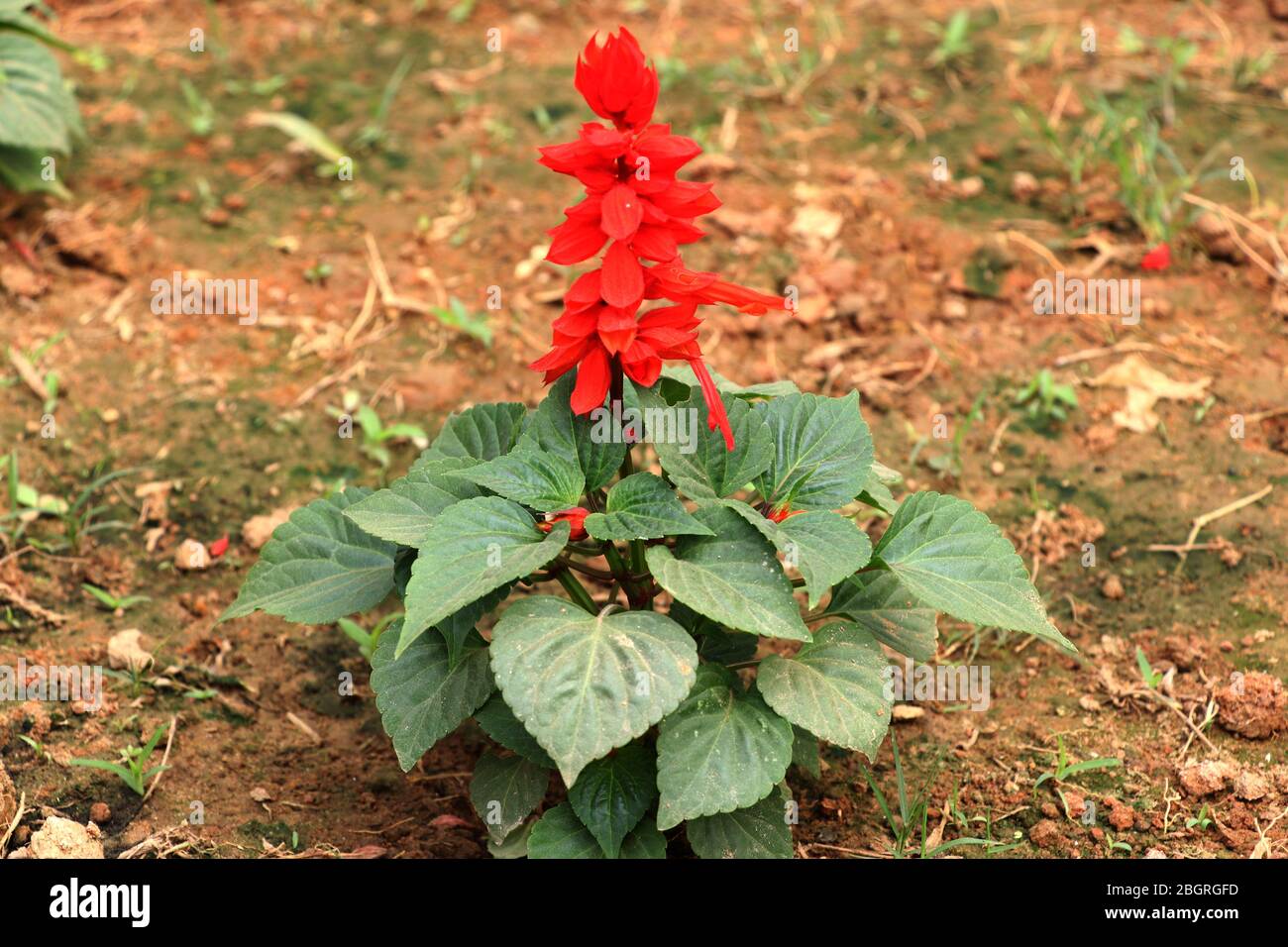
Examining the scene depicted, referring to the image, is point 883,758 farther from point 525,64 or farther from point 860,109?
A: point 525,64

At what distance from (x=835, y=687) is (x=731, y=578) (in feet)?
0.99

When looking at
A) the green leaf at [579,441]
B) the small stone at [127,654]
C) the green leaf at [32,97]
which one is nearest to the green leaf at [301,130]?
the green leaf at [32,97]

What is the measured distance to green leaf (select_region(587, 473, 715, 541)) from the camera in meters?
2.39

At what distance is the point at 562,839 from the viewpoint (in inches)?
98.6

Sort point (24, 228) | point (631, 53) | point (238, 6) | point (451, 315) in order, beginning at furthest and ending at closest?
point (238, 6), point (24, 228), point (451, 315), point (631, 53)

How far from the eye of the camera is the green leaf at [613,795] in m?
2.47

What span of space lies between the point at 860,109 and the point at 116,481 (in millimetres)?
3016

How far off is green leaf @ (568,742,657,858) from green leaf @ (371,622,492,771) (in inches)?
10.4

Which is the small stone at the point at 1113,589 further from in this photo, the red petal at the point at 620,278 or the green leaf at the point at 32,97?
the green leaf at the point at 32,97

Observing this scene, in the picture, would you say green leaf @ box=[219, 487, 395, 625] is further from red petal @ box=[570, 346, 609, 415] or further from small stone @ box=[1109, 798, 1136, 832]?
small stone @ box=[1109, 798, 1136, 832]

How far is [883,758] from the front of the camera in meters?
3.04

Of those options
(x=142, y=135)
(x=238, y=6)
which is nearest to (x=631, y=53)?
(x=142, y=135)

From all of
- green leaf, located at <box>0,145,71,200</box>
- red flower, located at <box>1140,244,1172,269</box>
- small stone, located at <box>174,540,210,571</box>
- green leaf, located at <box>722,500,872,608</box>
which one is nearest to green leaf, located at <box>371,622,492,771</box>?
green leaf, located at <box>722,500,872,608</box>

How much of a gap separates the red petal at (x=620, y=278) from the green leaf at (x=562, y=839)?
101cm
